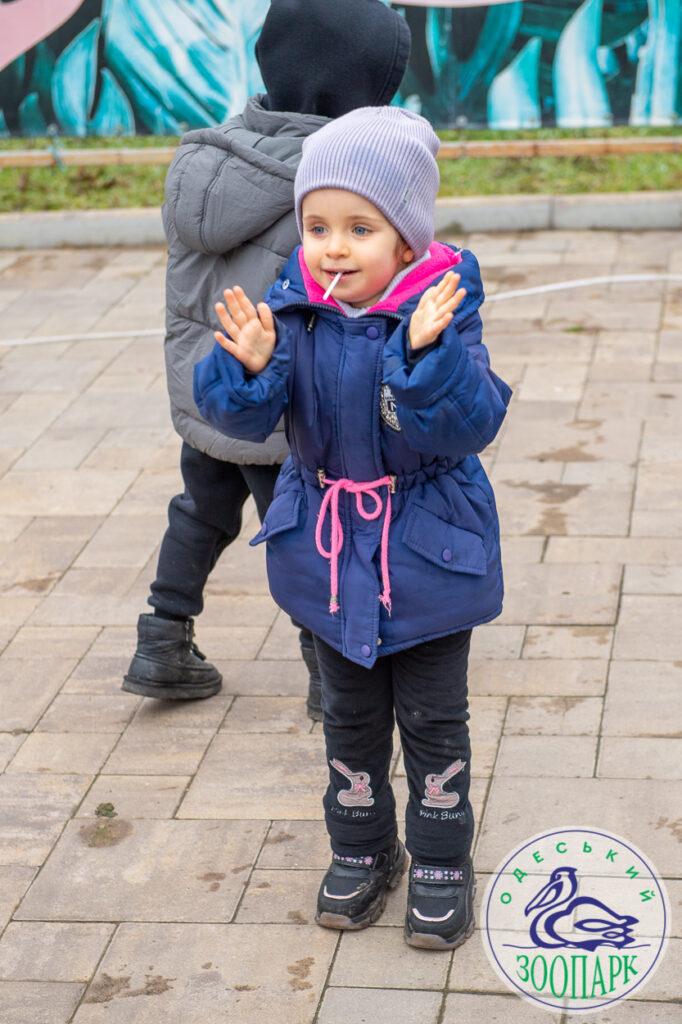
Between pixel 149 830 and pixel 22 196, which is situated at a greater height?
pixel 149 830

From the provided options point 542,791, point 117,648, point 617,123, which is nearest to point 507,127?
point 617,123

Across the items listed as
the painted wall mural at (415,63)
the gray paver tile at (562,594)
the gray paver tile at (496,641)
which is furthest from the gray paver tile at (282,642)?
the painted wall mural at (415,63)

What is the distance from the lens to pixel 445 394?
267 centimetres

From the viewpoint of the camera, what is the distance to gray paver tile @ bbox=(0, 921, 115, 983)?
3.11 m

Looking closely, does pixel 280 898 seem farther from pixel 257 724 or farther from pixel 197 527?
pixel 197 527

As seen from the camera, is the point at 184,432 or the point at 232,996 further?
the point at 184,432

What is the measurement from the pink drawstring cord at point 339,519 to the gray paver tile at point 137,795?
3.19ft

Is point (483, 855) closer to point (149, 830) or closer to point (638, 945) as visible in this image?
point (638, 945)

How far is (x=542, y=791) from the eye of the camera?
3633 mm

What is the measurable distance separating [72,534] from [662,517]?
202 cm

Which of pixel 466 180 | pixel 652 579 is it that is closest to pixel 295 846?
pixel 652 579

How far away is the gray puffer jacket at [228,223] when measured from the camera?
3.48 meters

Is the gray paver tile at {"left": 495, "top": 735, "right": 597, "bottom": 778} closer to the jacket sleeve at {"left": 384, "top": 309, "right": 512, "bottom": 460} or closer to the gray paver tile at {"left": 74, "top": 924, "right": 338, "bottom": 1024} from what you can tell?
the gray paver tile at {"left": 74, "top": 924, "right": 338, "bottom": 1024}

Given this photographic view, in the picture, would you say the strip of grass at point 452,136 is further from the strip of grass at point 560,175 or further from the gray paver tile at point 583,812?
the gray paver tile at point 583,812
